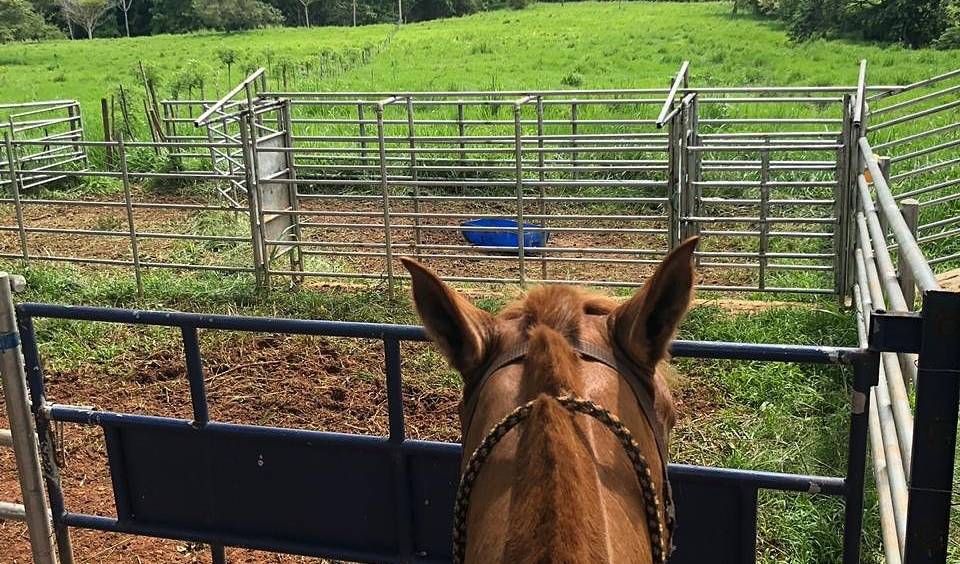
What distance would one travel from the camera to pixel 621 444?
1294 millimetres

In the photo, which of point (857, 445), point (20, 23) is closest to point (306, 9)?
point (20, 23)

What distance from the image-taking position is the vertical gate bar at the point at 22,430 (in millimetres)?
2793

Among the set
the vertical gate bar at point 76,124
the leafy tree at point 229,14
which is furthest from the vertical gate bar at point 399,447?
the leafy tree at point 229,14

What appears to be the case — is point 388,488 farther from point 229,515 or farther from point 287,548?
point 229,515

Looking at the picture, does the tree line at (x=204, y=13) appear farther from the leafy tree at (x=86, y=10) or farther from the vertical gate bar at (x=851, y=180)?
the vertical gate bar at (x=851, y=180)

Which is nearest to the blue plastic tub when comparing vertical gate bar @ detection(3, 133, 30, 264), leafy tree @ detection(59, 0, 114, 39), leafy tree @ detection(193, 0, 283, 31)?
vertical gate bar @ detection(3, 133, 30, 264)

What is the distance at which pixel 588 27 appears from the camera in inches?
1421

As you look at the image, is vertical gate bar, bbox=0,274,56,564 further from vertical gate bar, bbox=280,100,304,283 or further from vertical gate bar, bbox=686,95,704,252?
→ vertical gate bar, bbox=686,95,704,252

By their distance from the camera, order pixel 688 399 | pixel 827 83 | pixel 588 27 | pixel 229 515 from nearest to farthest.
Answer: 1. pixel 229 515
2. pixel 688 399
3. pixel 827 83
4. pixel 588 27

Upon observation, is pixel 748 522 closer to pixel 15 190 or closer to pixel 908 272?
pixel 908 272

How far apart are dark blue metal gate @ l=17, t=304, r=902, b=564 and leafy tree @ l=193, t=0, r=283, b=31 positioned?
180ft

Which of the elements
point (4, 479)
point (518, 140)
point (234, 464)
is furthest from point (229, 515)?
point (518, 140)

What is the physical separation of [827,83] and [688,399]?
14056mm

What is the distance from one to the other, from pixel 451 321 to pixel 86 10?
67.8 meters
